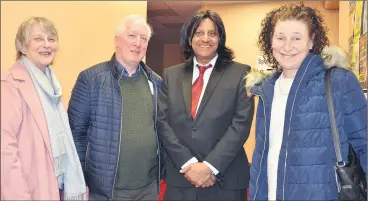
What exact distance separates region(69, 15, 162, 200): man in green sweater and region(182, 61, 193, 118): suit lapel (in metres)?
0.21

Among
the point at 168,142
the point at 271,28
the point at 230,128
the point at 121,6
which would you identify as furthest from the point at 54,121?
the point at 121,6

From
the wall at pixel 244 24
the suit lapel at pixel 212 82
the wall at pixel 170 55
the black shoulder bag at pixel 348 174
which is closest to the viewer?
the black shoulder bag at pixel 348 174

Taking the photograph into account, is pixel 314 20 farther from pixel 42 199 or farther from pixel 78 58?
pixel 78 58

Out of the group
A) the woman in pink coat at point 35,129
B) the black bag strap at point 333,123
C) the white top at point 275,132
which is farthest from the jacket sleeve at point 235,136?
the woman in pink coat at point 35,129

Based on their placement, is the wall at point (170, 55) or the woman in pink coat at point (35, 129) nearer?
the woman in pink coat at point (35, 129)

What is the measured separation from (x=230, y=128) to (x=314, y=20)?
78 cm

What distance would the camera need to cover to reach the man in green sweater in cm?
241

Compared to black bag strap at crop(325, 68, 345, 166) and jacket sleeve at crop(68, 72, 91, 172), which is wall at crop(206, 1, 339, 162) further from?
black bag strap at crop(325, 68, 345, 166)

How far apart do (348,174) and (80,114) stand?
1.56 metres

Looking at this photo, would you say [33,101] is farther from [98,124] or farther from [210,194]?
[210,194]

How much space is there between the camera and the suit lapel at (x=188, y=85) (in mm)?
2453

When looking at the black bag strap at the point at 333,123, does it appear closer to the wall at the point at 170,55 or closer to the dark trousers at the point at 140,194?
the dark trousers at the point at 140,194

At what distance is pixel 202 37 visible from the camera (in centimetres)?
257

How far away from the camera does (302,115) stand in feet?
6.04
